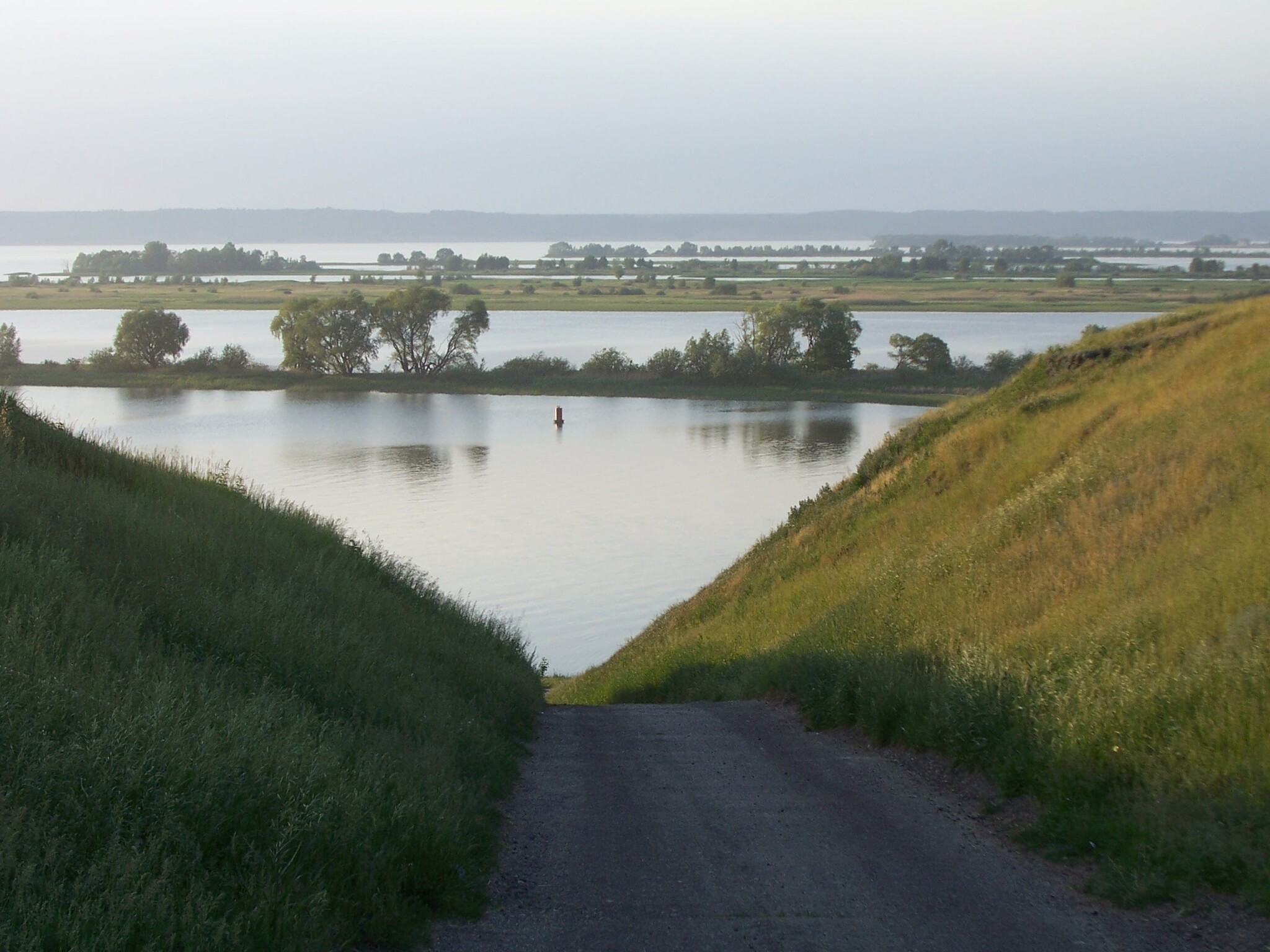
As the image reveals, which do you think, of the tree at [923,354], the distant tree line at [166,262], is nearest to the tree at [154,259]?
the distant tree line at [166,262]

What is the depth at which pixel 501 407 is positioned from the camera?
231 feet

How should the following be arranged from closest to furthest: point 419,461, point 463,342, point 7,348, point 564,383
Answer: point 419,461 < point 7,348 < point 564,383 < point 463,342

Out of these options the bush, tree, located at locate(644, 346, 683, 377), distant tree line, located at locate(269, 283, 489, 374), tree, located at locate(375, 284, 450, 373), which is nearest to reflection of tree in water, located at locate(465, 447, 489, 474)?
the bush

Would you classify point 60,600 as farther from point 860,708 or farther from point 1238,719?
point 1238,719

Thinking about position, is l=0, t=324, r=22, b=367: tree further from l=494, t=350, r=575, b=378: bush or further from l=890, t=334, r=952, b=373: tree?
l=890, t=334, r=952, b=373: tree

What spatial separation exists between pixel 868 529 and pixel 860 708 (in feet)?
29.2

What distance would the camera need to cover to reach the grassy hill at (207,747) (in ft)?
13.0

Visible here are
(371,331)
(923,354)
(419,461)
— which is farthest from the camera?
(371,331)

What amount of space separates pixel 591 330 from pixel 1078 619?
106651mm

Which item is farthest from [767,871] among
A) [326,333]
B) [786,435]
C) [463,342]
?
[326,333]

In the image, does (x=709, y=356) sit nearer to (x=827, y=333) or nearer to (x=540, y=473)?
(x=827, y=333)

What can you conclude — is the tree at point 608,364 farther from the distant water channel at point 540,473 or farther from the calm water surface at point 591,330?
the calm water surface at point 591,330

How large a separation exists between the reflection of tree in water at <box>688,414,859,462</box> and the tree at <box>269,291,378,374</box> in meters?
32.6

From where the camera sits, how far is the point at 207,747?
481 centimetres
